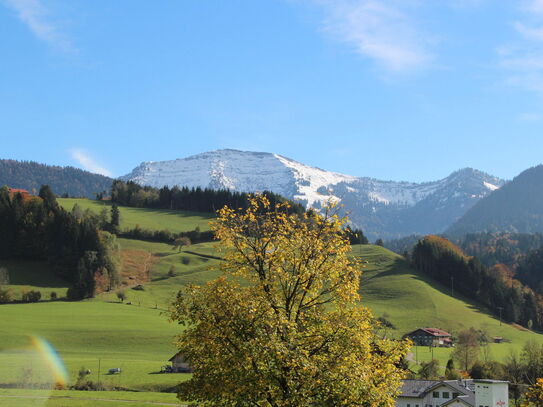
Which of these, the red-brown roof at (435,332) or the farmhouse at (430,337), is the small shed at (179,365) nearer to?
the farmhouse at (430,337)

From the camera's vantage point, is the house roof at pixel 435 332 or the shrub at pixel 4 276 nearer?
the house roof at pixel 435 332

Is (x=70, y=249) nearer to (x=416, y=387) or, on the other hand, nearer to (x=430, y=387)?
(x=416, y=387)

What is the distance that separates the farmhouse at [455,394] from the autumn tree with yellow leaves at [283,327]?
159 feet

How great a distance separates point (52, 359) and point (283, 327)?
290 feet

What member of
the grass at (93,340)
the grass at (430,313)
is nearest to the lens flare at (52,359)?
the grass at (93,340)

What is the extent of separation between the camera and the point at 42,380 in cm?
7919

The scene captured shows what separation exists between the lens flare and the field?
1.02 m

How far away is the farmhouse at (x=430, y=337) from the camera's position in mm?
153500

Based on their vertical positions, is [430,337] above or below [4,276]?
below

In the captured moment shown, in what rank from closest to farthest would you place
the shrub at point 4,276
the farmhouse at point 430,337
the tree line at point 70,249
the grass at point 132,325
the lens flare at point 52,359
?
the lens flare at point 52,359
the grass at point 132,325
the farmhouse at point 430,337
the shrub at point 4,276
the tree line at point 70,249

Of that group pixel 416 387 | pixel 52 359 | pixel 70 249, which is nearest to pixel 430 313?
pixel 416 387

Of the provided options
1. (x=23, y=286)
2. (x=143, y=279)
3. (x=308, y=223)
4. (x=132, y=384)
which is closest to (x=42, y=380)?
(x=132, y=384)

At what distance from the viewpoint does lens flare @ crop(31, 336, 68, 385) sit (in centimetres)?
8441

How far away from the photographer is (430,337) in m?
155
